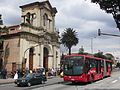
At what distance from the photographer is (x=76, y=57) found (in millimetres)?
34438

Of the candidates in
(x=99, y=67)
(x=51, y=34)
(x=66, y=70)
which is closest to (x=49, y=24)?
(x=51, y=34)

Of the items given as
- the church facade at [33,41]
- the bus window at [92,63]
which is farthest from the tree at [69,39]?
the bus window at [92,63]

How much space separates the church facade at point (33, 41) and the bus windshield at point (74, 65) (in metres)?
22.5

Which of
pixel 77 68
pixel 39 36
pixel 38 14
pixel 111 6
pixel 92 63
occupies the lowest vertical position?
pixel 77 68

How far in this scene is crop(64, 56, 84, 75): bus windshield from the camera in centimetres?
3408

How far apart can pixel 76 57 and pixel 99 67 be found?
312 inches

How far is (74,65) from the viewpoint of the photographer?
3434 centimetres

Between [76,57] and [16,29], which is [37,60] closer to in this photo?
[16,29]

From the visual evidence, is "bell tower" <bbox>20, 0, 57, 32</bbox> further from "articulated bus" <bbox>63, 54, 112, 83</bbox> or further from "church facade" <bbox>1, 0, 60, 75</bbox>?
"articulated bus" <bbox>63, 54, 112, 83</bbox>

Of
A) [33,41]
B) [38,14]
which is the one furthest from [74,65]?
[38,14]

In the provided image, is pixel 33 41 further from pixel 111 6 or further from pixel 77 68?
pixel 111 6

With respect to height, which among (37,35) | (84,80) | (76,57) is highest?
(37,35)

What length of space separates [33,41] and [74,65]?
1138 inches

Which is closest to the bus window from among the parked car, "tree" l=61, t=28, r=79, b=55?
the parked car
